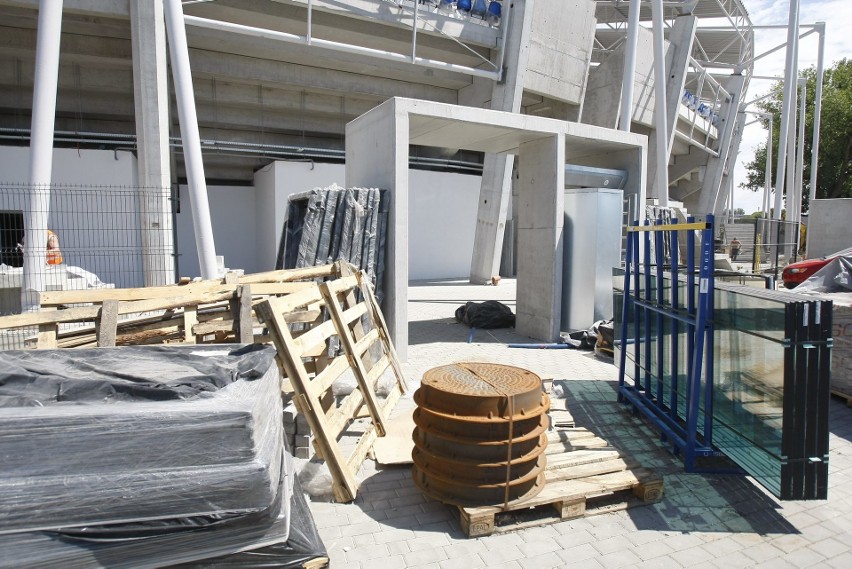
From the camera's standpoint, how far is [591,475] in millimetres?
4051

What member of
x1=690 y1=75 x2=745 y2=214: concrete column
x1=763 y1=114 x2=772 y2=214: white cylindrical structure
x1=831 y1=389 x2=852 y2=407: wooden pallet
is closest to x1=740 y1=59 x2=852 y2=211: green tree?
x1=763 y1=114 x2=772 y2=214: white cylindrical structure

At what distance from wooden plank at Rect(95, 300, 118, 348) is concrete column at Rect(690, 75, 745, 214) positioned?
106 ft

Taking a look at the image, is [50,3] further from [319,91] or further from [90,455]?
[90,455]

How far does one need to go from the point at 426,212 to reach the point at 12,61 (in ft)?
45.6

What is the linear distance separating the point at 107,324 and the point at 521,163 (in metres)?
7.69

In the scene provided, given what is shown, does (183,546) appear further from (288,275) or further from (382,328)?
(382,328)

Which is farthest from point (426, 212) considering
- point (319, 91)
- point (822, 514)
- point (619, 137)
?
point (822, 514)

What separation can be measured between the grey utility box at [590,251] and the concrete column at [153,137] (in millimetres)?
9498

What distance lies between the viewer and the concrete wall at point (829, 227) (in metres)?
18.5

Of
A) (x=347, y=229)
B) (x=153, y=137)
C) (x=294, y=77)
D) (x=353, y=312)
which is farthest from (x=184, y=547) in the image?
(x=294, y=77)

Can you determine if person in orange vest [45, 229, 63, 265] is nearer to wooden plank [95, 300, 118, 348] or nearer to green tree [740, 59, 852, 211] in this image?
wooden plank [95, 300, 118, 348]

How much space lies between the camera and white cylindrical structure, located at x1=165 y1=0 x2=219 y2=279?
35.1 ft

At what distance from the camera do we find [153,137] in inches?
529

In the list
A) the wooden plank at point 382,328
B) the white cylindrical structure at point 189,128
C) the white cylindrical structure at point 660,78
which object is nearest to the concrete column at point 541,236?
the wooden plank at point 382,328
